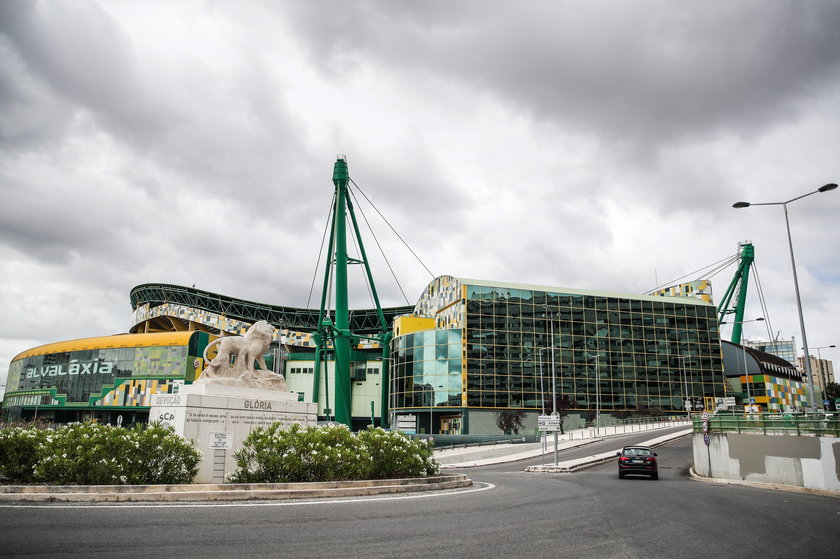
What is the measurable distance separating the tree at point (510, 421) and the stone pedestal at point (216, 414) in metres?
53.5

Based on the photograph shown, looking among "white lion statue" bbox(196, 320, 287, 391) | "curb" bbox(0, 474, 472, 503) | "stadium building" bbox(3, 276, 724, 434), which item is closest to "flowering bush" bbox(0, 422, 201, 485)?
"curb" bbox(0, 474, 472, 503)

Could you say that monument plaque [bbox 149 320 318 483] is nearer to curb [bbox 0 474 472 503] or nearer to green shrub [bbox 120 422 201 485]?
green shrub [bbox 120 422 201 485]

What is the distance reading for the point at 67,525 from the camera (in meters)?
9.53

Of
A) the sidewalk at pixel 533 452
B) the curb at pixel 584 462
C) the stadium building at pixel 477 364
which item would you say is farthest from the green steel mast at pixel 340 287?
the curb at pixel 584 462

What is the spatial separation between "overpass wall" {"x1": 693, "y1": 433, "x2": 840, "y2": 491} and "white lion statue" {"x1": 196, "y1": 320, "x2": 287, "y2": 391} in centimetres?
1835

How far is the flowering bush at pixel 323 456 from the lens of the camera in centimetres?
1578

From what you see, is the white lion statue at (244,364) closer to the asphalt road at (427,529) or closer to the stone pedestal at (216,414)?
the stone pedestal at (216,414)

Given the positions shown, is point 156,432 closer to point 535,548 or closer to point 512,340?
point 535,548

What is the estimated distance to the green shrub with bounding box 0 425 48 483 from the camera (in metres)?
14.7

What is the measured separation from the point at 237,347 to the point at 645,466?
18.3 metres

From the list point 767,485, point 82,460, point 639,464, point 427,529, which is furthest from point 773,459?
point 82,460

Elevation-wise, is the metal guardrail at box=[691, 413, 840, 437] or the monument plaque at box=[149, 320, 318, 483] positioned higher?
the monument plaque at box=[149, 320, 318, 483]

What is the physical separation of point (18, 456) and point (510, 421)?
63.4m

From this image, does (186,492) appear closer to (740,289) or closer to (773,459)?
(773,459)
